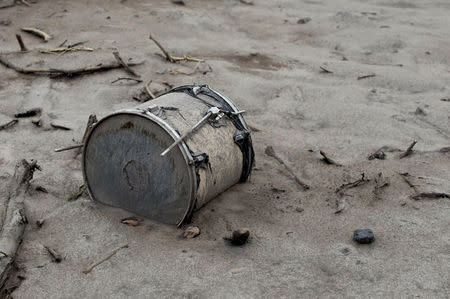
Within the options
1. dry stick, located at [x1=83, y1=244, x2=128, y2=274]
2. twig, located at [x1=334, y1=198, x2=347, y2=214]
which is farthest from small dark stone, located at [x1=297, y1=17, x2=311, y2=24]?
dry stick, located at [x1=83, y1=244, x2=128, y2=274]

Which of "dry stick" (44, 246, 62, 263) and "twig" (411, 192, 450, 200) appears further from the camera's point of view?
"twig" (411, 192, 450, 200)

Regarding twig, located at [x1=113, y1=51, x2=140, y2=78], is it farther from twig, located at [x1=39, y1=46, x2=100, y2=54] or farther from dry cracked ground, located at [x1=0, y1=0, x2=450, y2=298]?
twig, located at [x1=39, y1=46, x2=100, y2=54]

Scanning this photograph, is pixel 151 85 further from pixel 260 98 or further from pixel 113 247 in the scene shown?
pixel 113 247

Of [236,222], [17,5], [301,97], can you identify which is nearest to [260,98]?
[301,97]

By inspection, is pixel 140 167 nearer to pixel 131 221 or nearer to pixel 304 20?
pixel 131 221

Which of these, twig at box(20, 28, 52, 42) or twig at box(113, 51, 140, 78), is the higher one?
twig at box(113, 51, 140, 78)

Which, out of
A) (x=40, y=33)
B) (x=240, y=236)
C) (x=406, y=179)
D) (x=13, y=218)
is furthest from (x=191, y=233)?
(x=40, y=33)

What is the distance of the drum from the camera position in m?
3.08

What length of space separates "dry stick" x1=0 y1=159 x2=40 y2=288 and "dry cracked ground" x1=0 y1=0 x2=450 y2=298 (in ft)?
0.23

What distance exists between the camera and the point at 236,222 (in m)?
3.32

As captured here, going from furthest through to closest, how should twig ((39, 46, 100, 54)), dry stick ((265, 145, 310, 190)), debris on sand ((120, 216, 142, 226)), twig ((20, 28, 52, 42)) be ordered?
1. twig ((20, 28, 52, 42))
2. twig ((39, 46, 100, 54))
3. dry stick ((265, 145, 310, 190))
4. debris on sand ((120, 216, 142, 226))

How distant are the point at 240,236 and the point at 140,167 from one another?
734 mm

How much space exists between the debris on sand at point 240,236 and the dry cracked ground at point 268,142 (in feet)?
0.12

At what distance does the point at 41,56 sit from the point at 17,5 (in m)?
2.06
